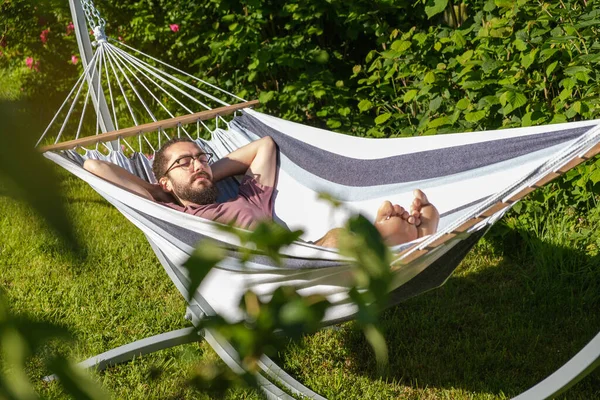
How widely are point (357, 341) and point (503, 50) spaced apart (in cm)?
133

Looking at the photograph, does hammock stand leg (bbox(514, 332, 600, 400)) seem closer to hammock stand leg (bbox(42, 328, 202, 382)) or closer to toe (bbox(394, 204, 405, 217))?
toe (bbox(394, 204, 405, 217))

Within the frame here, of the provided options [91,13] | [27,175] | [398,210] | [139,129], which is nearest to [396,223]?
[398,210]

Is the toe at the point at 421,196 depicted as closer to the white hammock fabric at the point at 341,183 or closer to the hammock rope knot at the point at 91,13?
the white hammock fabric at the point at 341,183

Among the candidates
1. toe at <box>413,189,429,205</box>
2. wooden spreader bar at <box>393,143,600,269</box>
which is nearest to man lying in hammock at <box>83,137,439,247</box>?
toe at <box>413,189,429,205</box>

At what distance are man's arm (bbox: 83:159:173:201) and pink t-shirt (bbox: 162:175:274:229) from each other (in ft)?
0.25

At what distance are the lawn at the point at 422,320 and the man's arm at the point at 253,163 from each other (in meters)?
0.54

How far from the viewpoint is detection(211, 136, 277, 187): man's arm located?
284 centimetres

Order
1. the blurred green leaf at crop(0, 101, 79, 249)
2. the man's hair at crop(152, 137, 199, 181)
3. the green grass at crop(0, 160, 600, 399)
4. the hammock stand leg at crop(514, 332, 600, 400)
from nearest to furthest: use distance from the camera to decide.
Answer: the blurred green leaf at crop(0, 101, 79, 249)
the hammock stand leg at crop(514, 332, 600, 400)
the green grass at crop(0, 160, 600, 399)
the man's hair at crop(152, 137, 199, 181)

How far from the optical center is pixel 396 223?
2.28 meters

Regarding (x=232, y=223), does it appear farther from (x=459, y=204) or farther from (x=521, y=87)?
(x=521, y=87)

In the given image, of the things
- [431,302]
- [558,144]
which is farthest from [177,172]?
[558,144]

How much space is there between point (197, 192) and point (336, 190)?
1.62 ft

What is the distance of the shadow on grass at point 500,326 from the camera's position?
2.52 meters

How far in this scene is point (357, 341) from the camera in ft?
9.02
